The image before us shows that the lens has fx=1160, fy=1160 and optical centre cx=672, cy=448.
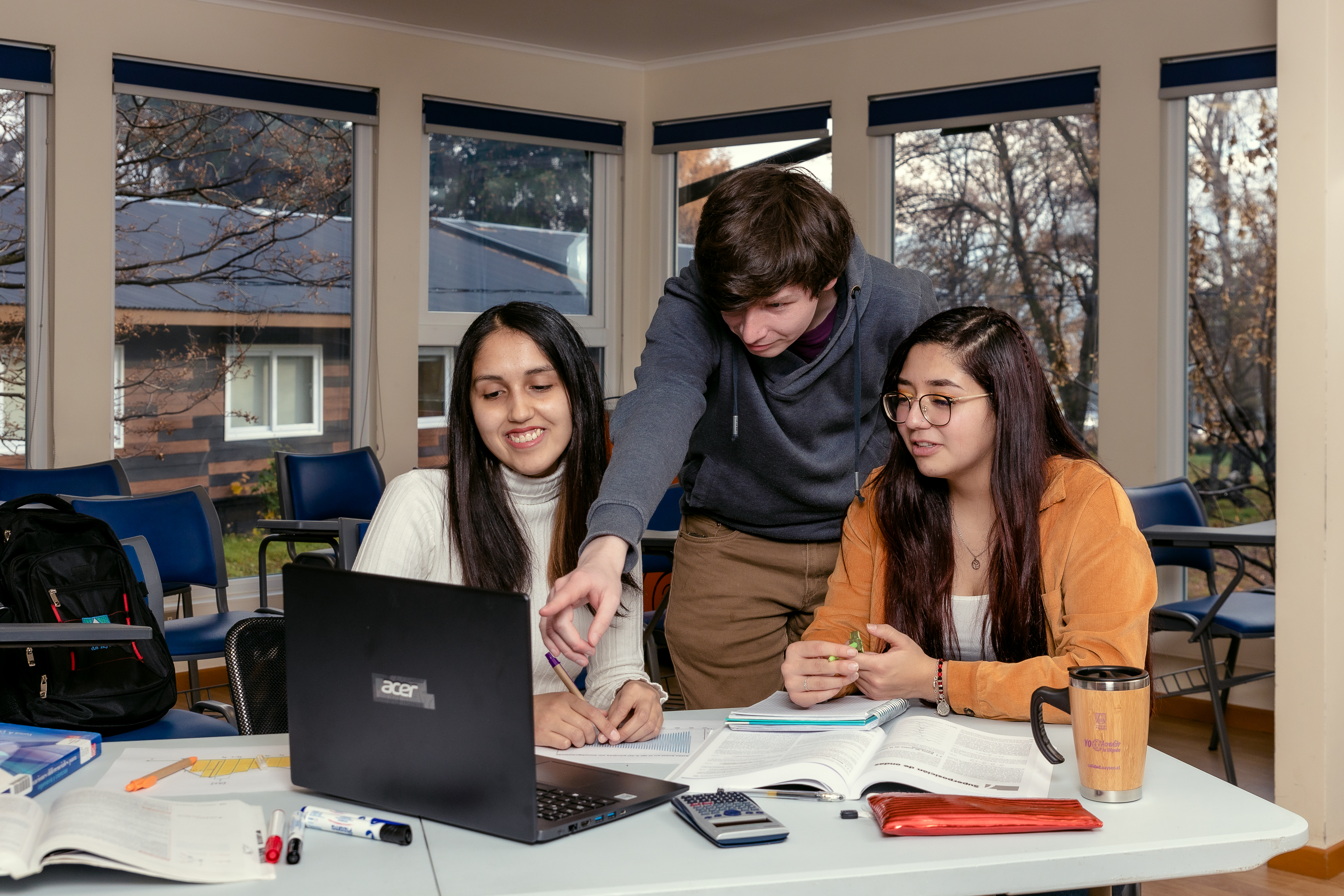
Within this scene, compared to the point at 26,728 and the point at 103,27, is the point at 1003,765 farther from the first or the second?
the point at 103,27

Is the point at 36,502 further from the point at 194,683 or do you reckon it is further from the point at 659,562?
the point at 659,562

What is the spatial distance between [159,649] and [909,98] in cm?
381

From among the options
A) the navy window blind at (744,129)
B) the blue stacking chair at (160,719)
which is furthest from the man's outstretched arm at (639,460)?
the navy window blind at (744,129)

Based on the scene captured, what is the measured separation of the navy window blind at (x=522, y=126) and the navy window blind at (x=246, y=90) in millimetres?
299

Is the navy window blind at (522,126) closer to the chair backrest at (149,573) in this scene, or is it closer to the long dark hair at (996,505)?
the chair backrest at (149,573)

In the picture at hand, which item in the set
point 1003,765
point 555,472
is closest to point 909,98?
point 555,472

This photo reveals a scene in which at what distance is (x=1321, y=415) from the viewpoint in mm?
2559

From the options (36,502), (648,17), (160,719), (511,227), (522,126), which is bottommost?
(160,719)

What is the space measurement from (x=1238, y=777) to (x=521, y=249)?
12.2 ft

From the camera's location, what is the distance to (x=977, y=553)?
1665 mm

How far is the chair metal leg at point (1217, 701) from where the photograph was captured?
3295mm

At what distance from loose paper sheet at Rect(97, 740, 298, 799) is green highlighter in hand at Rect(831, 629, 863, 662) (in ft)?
2.28

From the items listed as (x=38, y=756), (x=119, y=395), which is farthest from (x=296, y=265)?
(x=38, y=756)

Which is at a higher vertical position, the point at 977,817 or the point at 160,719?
the point at 977,817
